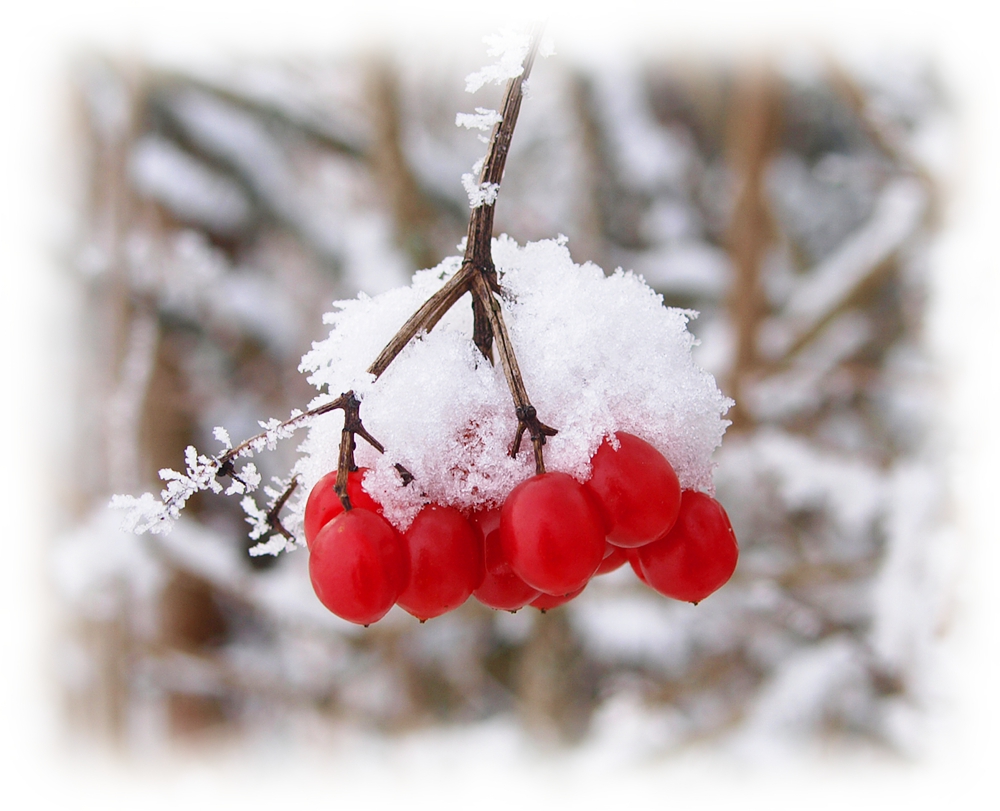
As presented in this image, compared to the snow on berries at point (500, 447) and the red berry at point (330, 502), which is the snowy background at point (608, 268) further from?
the red berry at point (330, 502)

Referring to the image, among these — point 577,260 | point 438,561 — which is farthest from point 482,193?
point 577,260

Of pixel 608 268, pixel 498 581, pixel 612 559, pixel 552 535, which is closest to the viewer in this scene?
pixel 552 535

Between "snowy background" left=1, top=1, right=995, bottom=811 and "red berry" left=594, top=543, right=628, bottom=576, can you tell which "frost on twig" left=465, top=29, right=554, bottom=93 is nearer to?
"red berry" left=594, top=543, right=628, bottom=576

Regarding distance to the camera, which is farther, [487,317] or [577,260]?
[577,260]

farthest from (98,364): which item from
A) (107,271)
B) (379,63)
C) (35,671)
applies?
(379,63)

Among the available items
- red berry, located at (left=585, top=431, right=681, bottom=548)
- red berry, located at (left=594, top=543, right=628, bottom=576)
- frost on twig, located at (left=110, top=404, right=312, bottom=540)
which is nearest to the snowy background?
red berry, located at (left=594, top=543, right=628, bottom=576)

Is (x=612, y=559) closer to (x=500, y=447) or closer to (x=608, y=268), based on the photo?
(x=500, y=447)

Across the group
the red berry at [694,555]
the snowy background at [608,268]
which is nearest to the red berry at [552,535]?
the red berry at [694,555]
